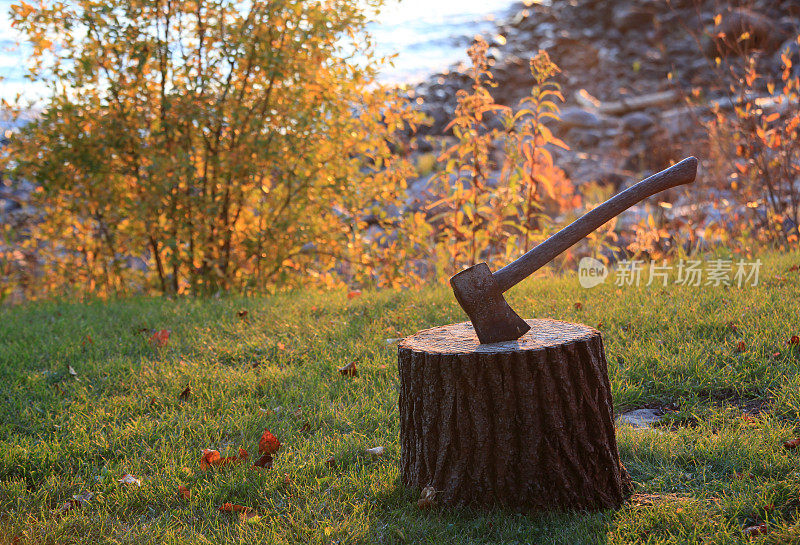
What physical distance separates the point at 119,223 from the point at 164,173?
0.88 meters

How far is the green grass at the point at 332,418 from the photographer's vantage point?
2.40 metres

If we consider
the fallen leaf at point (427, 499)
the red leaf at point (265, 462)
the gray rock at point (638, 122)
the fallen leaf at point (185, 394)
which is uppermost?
the gray rock at point (638, 122)

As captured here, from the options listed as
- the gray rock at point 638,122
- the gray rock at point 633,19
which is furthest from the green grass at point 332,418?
the gray rock at point 633,19

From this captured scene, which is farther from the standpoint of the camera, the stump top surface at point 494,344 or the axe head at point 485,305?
the axe head at point 485,305

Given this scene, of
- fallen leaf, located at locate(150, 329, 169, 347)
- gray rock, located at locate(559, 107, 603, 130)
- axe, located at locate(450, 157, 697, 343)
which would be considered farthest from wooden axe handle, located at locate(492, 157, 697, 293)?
gray rock, located at locate(559, 107, 603, 130)

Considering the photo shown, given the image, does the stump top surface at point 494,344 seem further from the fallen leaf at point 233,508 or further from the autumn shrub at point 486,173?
the autumn shrub at point 486,173

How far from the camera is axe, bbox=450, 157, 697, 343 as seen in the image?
8.14ft

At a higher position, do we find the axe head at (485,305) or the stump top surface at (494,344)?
the axe head at (485,305)

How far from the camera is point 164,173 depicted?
17.8ft

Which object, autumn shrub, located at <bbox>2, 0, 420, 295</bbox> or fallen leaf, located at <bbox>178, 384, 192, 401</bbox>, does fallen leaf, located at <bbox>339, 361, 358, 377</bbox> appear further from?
autumn shrub, located at <bbox>2, 0, 420, 295</bbox>

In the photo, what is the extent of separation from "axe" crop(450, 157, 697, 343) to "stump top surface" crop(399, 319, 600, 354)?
61 mm

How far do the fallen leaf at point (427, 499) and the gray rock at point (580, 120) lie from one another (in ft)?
41.4

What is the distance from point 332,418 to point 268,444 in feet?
1.39

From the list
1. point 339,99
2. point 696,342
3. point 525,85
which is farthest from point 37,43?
point 525,85
